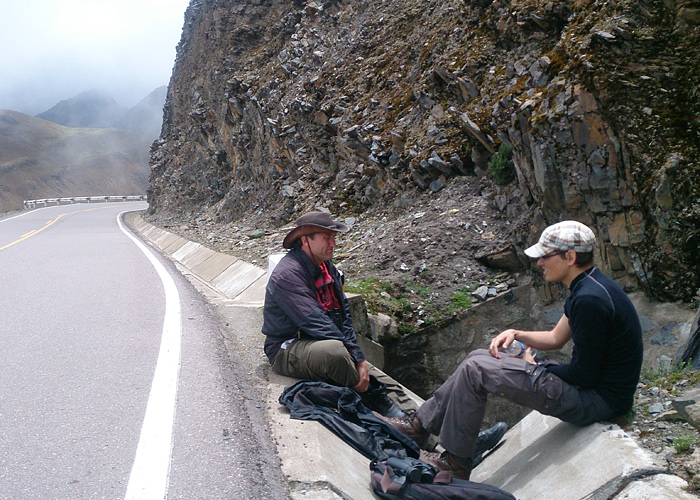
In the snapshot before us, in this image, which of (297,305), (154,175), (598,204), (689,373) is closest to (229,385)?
(297,305)

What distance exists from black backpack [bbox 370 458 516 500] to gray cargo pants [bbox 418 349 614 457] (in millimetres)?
279

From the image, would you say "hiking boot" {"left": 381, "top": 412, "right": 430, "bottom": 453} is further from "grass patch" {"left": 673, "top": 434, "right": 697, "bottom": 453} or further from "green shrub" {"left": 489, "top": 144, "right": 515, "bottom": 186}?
"green shrub" {"left": 489, "top": 144, "right": 515, "bottom": 186}

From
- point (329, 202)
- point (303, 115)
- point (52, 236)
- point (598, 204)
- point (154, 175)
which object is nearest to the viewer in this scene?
point (598, 204)

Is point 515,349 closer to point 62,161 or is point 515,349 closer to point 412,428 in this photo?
point 412,428

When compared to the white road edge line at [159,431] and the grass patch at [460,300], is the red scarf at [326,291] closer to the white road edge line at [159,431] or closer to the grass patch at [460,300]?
the white road edge line at [159,431]

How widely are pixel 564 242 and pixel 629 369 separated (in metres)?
0.89

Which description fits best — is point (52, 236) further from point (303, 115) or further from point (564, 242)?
point (564, 242)

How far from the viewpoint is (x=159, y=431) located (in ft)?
11.1

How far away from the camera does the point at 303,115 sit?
1488cm

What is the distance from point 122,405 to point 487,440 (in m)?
2.78

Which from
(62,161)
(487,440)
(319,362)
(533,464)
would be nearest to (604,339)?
(533,464)

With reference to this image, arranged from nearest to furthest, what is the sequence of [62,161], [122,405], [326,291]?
[122,405], [326,291], [62,161]

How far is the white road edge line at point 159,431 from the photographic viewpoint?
2752 mm

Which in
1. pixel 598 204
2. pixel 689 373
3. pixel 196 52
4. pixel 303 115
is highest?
pixel 196 52
